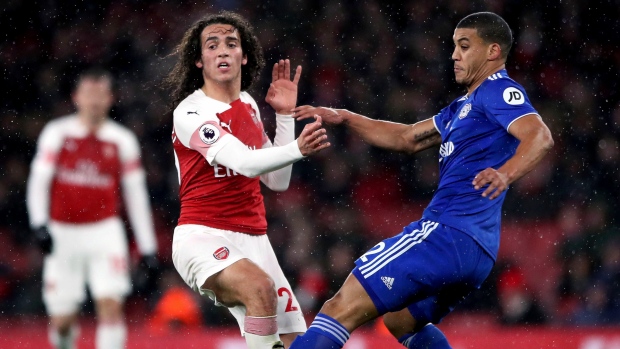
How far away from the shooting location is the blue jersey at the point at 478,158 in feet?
14.8

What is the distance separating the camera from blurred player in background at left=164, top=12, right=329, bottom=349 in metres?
4.62

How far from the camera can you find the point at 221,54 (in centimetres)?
512

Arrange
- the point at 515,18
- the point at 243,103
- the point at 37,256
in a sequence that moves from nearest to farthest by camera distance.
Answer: the point at 243,103 → the point at 37,256 → the point at 515,18

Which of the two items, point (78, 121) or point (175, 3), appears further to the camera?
point (175, 3)

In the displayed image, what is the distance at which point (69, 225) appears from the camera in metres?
7.71

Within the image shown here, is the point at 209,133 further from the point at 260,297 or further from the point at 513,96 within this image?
the point at 513,96

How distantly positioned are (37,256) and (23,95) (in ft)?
9.62

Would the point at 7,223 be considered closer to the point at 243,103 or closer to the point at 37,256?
the point at 37,256

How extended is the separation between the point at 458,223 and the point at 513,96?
0.68 meters

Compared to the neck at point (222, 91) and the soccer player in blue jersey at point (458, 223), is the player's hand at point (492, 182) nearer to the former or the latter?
the soccer player in blue jersey at point (458, 223)

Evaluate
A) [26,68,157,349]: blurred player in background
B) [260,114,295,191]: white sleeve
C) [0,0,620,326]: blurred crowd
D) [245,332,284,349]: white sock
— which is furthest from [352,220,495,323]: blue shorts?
[0,0,620,326]: blurred crowd

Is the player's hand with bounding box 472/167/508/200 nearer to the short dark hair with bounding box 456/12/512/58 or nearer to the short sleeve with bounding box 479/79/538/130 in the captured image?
the short sleeve with bounding box 479/79/538/130

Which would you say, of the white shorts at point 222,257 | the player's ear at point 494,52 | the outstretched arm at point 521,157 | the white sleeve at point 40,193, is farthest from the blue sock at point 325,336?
the white sleeve at point 40,193

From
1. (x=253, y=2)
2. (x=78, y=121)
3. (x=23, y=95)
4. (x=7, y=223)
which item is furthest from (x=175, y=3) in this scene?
(x=78, y=121)
